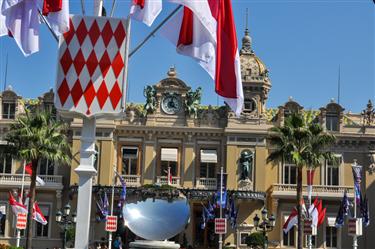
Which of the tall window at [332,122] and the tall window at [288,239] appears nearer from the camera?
the tall window at [288,239]

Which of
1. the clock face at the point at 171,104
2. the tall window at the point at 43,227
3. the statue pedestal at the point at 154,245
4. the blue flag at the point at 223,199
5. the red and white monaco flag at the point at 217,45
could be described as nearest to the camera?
the statue pedestal at the point at 154,245

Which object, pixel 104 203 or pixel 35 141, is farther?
pixel 104 203

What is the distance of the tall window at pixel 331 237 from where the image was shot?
5150 cm

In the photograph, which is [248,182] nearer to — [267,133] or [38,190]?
[267,133]

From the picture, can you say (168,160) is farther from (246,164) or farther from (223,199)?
(223,199)

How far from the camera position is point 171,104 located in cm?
5253

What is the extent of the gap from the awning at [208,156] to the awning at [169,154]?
81.5 inches

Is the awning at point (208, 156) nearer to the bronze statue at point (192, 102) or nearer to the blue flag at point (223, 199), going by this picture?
the bronze statue at point (192, 102)

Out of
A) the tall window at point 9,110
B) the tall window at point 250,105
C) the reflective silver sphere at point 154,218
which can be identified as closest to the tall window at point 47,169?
the tall window at point 9,110

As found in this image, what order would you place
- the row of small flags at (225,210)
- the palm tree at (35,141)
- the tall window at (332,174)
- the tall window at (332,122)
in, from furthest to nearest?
the tall window at (332,122), the tall window at (332,174), the row of small flags at (225,210), the palm tree at (35,141)

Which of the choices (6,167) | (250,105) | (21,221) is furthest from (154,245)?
(6,167)

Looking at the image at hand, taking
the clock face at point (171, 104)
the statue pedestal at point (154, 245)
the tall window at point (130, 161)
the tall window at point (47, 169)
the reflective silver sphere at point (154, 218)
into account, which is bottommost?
the statue pedestal at point (154, 245)

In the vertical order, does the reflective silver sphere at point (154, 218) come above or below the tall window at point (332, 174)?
below

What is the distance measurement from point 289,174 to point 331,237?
5.71 m
